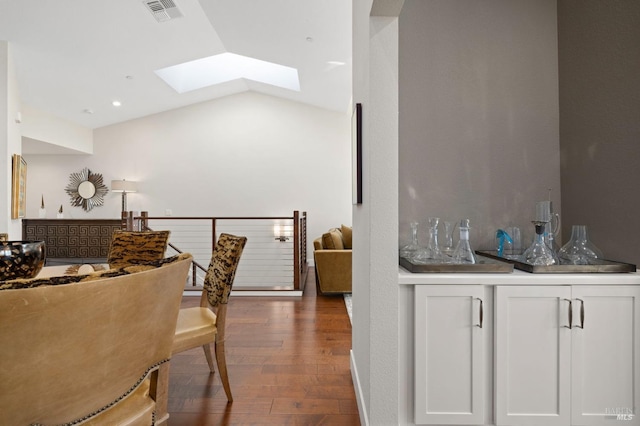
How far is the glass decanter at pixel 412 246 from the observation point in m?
2.23

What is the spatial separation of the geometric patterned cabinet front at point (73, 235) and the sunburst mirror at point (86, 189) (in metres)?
1.29

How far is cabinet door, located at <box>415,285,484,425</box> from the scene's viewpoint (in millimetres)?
1854

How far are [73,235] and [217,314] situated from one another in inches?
220

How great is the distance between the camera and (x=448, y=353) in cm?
186

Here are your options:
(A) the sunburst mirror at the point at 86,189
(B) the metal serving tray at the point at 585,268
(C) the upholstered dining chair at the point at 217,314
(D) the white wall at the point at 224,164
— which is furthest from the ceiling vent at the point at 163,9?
(B) the metal serving tray at the point at 585,268

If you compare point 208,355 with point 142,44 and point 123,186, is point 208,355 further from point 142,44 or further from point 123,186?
point 123,186

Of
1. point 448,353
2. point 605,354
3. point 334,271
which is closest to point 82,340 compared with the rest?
point 448,353

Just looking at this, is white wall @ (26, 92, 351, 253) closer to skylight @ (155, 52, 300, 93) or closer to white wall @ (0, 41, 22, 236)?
skylight @ (155, 52, 300, 93)

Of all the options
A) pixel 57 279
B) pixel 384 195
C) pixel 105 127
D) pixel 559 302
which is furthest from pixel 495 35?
pixel 105 127

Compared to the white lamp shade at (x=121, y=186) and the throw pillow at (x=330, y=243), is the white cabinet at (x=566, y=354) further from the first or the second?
the white lamp shade at (x=121, y=186)

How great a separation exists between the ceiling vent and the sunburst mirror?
440cm

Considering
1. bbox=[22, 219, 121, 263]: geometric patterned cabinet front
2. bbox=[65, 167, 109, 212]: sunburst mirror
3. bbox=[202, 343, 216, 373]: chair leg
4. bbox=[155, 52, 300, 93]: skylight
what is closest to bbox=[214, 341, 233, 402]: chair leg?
bbox=[202, 343, 216, 373]: chair leg

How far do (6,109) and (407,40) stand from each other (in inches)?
186

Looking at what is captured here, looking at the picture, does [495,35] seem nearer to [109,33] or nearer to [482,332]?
[482,332]
